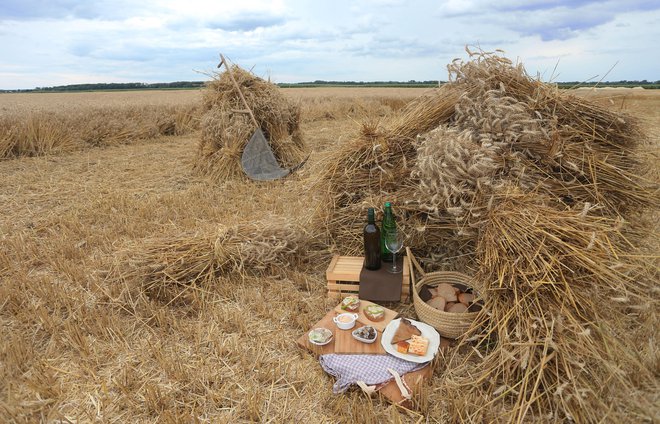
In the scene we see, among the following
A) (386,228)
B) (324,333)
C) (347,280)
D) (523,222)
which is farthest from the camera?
(386,228)

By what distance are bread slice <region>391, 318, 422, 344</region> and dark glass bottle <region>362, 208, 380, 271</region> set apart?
69cm

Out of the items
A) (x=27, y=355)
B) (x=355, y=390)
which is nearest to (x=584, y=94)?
(x=355, y=390)

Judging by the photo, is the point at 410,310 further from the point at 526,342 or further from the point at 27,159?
the point at 27,159

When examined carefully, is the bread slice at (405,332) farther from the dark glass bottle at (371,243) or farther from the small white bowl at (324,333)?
the dark glass bottle at (371,243)

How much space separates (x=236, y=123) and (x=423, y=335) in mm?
5307

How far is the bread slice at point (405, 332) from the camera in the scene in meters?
2.42

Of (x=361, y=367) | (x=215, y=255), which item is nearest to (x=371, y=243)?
(x=361, y=367)

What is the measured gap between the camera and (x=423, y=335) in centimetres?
247

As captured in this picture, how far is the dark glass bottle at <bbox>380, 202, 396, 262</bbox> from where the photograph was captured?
124 inches

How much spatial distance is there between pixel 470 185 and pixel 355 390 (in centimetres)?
170

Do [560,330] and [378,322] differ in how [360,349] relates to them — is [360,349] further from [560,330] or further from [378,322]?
[560,330]

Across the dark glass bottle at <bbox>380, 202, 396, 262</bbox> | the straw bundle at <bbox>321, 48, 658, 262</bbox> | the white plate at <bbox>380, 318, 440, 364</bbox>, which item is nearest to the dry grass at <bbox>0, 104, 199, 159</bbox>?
the straw bundle at <bbox>321, 48, 658, 262</bbox>

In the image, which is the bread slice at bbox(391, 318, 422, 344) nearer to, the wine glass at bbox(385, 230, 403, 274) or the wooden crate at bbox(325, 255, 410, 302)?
the wooden crate at bbox(325, 255, 410, 302)

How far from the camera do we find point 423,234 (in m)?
3.30
